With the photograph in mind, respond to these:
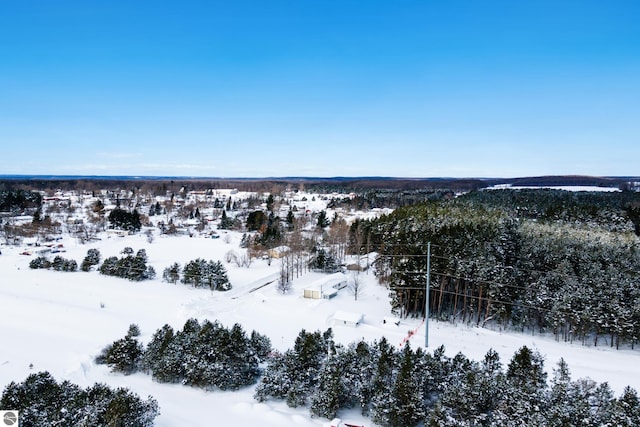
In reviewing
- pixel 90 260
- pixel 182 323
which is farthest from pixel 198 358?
pixel 90 260

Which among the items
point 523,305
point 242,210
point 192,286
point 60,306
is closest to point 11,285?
point 60,306

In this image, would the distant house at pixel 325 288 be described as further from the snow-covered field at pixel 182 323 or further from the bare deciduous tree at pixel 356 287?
the snow-covered field at pixel 182 323

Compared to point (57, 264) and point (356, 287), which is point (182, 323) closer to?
point (356, 287)

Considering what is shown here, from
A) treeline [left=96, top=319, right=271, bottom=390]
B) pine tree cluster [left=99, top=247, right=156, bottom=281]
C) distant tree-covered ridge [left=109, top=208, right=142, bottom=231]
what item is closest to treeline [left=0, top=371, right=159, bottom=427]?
treeline [left=96, top=319, right=271, bottom=390]

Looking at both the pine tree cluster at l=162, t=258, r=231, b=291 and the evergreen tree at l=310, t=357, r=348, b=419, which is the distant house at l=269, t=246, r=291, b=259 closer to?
the pine tree cluster at l=162, t=258, r=231, b=291

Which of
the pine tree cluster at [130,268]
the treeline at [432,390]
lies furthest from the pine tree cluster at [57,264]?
the treeline at [432,390]

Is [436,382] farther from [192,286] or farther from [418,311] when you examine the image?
[192,286]

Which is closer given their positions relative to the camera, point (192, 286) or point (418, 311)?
point (418, 311)

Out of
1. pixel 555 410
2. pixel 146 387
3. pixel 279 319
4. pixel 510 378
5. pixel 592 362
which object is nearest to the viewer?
pixel 555 410
